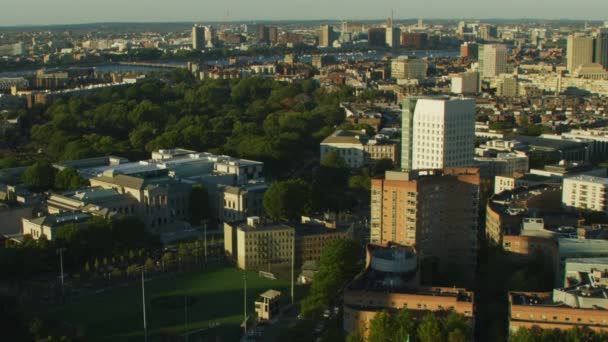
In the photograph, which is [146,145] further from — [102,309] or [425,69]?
[425,69]

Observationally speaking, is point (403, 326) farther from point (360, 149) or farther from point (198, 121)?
point (198, 121)

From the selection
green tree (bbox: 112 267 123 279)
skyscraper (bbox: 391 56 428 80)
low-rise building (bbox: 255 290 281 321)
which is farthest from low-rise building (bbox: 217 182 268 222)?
skyscraper (bbox: 391 56 428 80)

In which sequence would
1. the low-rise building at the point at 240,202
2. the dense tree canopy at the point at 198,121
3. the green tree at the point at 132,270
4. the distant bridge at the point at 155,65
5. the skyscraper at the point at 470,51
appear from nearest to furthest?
the green tree at the point at 132,270 → the low-rise building at the point at 240,202 → the dense tree canopy at the point at 198,121 → the distant bridge at the point at 155,65 → the skyscraper at the point at 470,51

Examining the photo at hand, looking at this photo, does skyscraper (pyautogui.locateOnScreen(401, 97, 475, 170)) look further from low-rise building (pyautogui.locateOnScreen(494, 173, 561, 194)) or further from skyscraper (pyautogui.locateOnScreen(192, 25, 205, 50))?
skyscraper (pyautogui.locateOnScreen(192, 25, 205, 50))

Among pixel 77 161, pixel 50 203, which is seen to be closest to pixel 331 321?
pixel 50 203

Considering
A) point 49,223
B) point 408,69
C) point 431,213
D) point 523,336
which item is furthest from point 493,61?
point 523,336

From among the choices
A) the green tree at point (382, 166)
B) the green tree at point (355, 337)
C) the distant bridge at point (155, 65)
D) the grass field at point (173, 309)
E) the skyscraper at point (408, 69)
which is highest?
the skyscraper at point (408, 69)

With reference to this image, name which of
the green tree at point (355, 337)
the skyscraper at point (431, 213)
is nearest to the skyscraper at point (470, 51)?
the skyscraper at point (431, 213)

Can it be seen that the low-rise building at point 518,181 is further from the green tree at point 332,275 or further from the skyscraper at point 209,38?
the skyscraper at point 209,38
